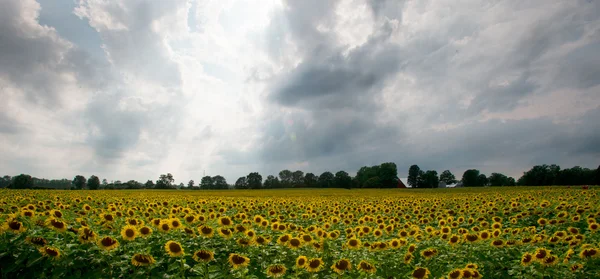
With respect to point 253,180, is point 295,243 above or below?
below

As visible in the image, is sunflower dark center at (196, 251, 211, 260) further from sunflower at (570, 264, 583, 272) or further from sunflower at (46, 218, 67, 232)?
sunflower at (570, 264, 583, 272)

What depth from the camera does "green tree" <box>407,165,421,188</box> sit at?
118375 millimetres

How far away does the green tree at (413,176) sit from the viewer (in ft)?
388

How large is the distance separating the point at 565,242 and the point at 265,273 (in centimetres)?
809

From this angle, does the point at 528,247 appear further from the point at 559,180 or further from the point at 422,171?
the point at 422,171

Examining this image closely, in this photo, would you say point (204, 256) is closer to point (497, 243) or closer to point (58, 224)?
point (58, 224)

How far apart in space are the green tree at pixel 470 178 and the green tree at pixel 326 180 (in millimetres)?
46545

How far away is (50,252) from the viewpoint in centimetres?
564

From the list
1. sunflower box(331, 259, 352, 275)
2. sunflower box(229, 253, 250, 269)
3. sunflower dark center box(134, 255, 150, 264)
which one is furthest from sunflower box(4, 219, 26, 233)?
sunflower box(331, 259, 352, 275)

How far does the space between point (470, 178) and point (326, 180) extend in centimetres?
5032

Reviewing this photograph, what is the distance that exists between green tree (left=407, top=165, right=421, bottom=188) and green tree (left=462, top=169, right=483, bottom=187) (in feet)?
52.9

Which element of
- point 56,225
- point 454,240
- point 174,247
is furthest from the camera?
point 454,240

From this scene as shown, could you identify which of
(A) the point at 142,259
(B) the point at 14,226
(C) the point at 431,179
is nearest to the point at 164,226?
(A) the point at 142,259

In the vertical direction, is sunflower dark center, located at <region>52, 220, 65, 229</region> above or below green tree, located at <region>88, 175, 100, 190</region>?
below
